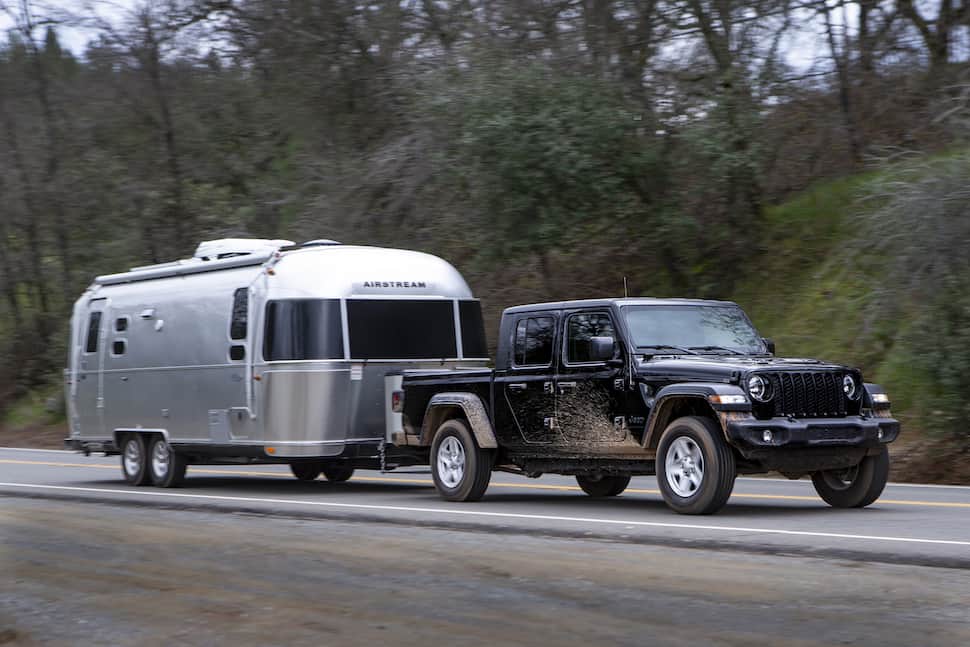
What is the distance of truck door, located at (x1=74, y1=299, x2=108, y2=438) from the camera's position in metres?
19.7

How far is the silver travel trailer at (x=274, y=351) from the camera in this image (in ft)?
53.3

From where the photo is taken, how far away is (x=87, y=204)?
3656cm

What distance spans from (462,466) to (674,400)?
9.69 feet

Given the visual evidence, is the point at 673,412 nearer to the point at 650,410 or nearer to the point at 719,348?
the point at 650,410

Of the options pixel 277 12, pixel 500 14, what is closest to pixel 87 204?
pixel 277 12

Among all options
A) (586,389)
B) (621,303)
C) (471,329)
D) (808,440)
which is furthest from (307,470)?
(808,440)

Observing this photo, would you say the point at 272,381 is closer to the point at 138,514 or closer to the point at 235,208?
the point at 138,514

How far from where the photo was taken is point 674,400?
12.4m

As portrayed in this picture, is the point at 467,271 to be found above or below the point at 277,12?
below

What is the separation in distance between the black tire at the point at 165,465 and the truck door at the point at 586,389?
21.4 ft

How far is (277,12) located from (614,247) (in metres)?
9.59

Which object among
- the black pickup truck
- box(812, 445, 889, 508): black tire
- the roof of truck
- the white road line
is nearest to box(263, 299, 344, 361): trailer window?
the black pickup truck

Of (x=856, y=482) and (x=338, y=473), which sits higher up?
(x=856, y=482)

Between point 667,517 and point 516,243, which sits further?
point 516,243
